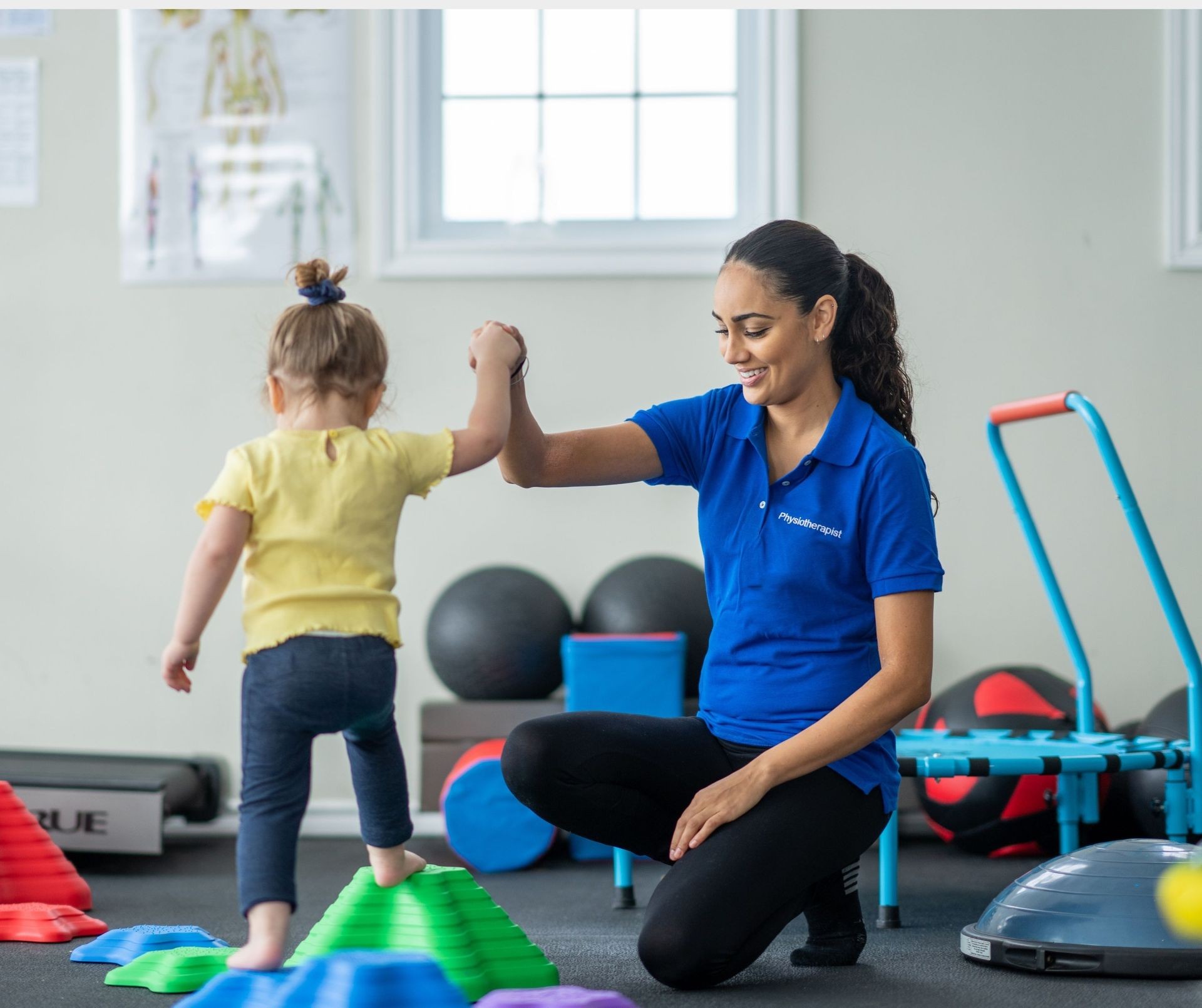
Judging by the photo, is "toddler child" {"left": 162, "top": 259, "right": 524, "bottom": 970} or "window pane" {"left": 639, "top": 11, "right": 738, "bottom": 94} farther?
"window pane" {"left": 639, "top": 11, "right": 738, "bottom": 94}

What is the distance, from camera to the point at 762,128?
3.80 metres

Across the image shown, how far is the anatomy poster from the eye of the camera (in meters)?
3.84

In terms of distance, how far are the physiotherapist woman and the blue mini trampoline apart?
0.39 metres

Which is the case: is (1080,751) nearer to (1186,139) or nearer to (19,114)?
(1186,139)

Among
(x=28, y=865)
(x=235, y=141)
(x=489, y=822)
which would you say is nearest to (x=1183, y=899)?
(x=489, y=822)

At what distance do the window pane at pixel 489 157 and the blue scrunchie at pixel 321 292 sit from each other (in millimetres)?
2286

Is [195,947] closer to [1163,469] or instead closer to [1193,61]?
[1163,469]

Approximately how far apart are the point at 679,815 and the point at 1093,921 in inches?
24.7

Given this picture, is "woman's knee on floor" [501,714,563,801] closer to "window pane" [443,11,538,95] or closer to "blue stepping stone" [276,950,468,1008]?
"blue stepping stone" [276,950,468,1008]

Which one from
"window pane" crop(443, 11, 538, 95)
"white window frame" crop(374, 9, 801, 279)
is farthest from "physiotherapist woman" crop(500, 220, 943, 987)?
"window pane" crop(443, 11, 538, 95)

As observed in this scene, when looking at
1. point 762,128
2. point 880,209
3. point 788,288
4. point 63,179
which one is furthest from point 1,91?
point 788,288

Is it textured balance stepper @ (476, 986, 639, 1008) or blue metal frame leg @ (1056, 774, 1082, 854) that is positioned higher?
textured balance stepper @ (476, 986, 639, 1008)

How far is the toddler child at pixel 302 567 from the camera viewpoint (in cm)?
160

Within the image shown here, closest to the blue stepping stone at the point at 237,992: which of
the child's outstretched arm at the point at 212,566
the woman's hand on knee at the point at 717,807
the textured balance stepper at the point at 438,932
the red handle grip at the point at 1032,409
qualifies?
the textured balance stepper at the point at 438,932
